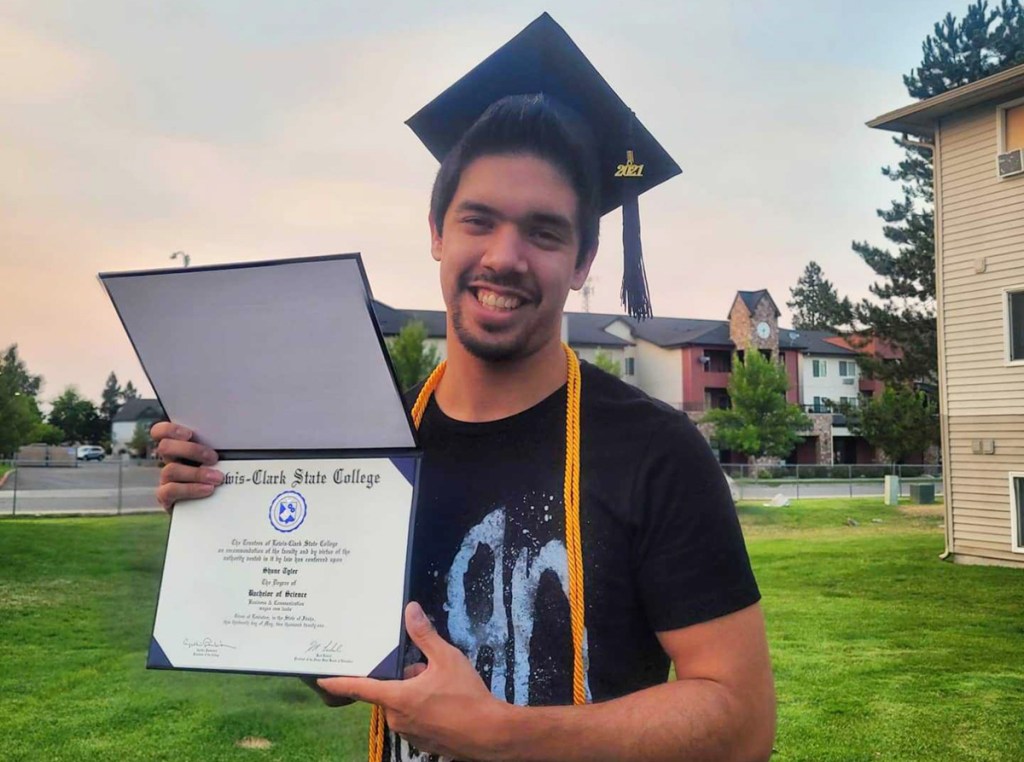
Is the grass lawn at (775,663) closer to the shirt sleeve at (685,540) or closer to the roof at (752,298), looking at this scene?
the shirt sleeve at (685,540)

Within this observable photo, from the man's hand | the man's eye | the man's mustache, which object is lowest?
the man's hand

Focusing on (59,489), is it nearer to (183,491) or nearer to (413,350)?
(413,350)

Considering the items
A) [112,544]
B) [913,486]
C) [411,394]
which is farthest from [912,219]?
[411,394]

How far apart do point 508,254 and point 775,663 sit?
3713 mm

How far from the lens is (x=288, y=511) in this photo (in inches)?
30.8

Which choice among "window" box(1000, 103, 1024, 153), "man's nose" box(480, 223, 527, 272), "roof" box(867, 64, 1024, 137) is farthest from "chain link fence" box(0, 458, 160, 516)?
"window" box(1000, 103, 1024, 153)

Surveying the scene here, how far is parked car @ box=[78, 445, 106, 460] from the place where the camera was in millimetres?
7604

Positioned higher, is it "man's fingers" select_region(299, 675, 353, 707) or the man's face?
the man's face

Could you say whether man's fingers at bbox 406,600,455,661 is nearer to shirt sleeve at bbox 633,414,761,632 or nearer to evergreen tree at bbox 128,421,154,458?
shirt sleeve at bbox 633,414,761,632

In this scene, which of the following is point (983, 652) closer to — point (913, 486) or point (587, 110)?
point (587, 110)

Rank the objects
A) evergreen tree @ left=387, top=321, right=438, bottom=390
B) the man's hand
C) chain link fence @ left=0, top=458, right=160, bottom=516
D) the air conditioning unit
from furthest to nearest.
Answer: chain link fence @ left=0, top=458, right=160, bottom=516, the air conditioning unit, evergreen tree @ left=387, top=321, right=438, bottom=390, the man's hand

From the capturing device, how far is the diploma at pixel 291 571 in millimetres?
723

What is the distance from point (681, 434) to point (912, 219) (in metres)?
8.45

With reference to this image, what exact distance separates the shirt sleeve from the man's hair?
0.27 metres
